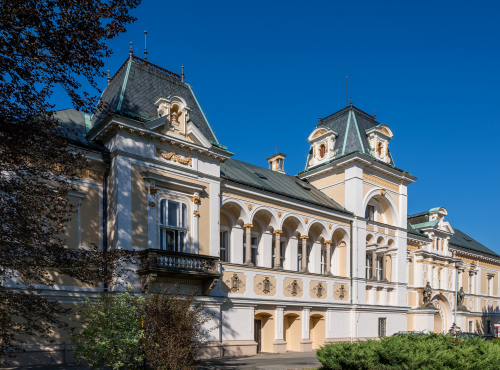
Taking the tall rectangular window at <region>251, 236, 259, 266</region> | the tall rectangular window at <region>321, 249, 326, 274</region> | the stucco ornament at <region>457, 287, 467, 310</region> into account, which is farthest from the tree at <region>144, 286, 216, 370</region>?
the stucco ornament at <region>457, 287, 467, 310</region>

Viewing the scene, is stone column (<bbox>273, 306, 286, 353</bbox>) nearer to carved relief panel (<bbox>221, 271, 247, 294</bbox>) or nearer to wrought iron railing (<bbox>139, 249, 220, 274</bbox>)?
carved relief panel (<bbox>221, 271, 247, 294</bbox>)

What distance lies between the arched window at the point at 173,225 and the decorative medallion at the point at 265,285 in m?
5.19

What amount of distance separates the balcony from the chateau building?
0.19 feet

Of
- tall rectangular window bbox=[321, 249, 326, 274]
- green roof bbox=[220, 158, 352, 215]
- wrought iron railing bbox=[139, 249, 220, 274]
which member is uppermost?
green roof bbox=[220, 158, 352, 215]

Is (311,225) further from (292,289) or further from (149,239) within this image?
(149,239)

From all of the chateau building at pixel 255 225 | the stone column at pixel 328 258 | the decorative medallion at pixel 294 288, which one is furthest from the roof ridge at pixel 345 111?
the decorative medallion at pixel 294 288

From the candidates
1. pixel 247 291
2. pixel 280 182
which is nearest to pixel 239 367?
pixel 247 291

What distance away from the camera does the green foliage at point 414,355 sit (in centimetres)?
1140

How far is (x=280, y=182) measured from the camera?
91.0ft

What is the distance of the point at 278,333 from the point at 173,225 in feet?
27.8

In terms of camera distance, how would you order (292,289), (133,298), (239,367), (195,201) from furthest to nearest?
(292,289)
(195,201)
(239,367)
(133,298)

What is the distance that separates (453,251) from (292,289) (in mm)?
22241

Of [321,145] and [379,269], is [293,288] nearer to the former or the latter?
[379,269]

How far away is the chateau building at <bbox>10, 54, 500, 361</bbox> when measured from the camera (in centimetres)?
1791
